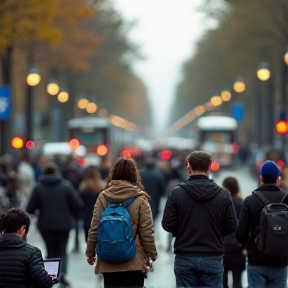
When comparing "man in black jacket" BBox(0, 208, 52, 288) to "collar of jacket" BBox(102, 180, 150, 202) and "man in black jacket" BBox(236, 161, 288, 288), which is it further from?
"man in black jacket" BBox(236, 161, 288, 288)

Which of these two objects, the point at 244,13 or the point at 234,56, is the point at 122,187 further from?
the point at 234,56

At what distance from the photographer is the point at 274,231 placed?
28.8ft

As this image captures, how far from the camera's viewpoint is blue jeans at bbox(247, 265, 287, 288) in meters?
9.08

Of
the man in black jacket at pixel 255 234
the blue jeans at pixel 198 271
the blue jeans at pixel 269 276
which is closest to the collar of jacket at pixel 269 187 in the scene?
the man in black jacket at pixel 255 234

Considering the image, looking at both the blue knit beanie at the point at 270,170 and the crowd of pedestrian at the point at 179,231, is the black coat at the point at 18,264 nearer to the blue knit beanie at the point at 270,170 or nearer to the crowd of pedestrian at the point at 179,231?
the crowd of pedestrian at the point at 179,231

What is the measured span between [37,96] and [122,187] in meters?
71.8

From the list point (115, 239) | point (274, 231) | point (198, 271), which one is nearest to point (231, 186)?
point (274, 231)

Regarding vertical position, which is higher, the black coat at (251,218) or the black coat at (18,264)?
the black coat at (251,218)

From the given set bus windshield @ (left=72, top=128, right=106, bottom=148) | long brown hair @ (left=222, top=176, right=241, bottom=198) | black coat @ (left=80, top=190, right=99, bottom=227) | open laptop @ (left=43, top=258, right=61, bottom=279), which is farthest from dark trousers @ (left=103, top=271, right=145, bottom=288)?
bus windshield @ (left=72, top=128, right=106, bottom=148)

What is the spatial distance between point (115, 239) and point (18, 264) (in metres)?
0.94

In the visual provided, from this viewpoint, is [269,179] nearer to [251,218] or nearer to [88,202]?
[251,218]

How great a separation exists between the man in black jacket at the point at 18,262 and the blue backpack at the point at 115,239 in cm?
74

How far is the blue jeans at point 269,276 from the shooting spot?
A: 908cm

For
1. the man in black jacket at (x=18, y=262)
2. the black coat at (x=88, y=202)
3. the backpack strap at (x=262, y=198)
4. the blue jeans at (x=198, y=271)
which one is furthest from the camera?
the black coat at (x=88, y=202)
